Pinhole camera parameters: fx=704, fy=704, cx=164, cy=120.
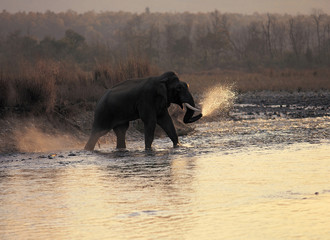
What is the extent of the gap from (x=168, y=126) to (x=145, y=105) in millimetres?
683

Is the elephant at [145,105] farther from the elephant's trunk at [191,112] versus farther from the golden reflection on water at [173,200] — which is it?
the golden reflection on water at [173,200]

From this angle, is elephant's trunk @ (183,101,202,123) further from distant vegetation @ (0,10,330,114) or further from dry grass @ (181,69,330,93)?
dry grass @ (181,69,330,93)

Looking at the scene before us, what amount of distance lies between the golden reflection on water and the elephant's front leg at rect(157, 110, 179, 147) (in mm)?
2363

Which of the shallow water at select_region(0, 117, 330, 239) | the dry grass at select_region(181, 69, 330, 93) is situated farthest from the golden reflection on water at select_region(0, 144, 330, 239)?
the dry grass at select_region(181, 69, 330, 93)

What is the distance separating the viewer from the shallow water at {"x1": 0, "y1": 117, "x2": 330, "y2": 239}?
268 inches

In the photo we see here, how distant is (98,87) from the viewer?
20781mm

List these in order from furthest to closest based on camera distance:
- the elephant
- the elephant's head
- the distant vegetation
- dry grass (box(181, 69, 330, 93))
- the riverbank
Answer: dry grass (box(181, 69, 330, 93))
the distant vegetation
the riverbank
the elephant's head
the elephant

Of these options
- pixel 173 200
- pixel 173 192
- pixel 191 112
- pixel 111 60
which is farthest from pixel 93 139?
pixel 111 60

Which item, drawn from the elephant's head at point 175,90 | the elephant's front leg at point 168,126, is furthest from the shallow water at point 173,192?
the elephant's head at point 175,90

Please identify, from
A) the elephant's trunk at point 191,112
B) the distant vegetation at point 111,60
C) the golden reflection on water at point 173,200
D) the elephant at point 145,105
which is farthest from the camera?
the distant vegetation at point 111,60

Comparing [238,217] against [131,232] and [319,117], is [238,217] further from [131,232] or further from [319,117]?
[319,117]

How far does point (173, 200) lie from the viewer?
8.31m

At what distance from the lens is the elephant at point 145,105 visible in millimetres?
14586

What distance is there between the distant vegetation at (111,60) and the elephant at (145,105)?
7.93 feet
